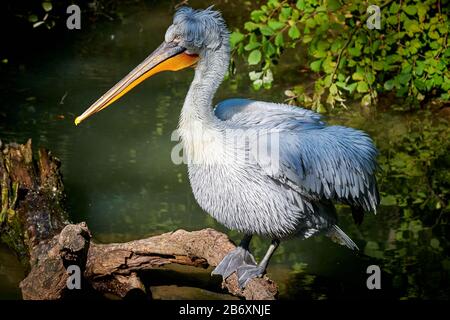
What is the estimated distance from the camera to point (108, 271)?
4.21m

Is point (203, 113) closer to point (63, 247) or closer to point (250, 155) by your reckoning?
point (250, 155)

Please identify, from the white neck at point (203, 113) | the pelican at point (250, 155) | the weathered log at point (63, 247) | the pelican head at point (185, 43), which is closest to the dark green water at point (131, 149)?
the weathered log at point (63, 247)

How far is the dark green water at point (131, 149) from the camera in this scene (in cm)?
486

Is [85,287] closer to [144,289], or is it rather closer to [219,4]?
[144,289]

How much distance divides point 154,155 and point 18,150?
1.68 m

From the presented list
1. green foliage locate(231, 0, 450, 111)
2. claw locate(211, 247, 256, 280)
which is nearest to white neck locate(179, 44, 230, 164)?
claw locate(211, 247, 256, 280)

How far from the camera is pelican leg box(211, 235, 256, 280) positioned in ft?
12.9

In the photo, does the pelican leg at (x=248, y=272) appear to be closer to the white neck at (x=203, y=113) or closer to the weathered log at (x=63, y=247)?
the weathered log at (x=63, y=247)

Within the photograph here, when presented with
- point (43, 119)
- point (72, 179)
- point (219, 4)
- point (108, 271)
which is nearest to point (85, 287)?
point (108, 271)

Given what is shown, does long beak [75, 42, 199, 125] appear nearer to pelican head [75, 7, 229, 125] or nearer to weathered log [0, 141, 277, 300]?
pelican head [75, 7, 229, 125]

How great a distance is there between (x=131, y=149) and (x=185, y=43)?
2.65 metres

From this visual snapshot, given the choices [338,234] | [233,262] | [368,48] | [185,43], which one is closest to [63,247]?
[233,262]

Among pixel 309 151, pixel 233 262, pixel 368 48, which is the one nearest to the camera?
pixel 309 151

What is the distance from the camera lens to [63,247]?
378cm
